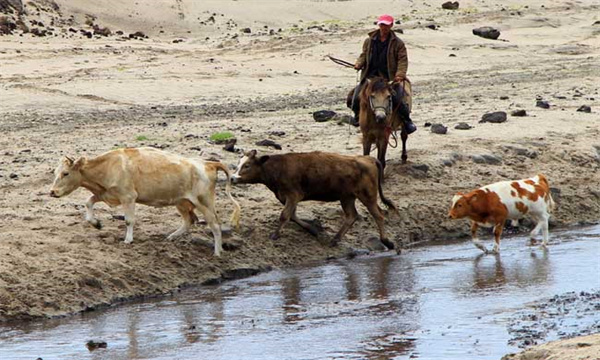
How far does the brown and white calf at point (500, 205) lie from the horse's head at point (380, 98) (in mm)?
1954

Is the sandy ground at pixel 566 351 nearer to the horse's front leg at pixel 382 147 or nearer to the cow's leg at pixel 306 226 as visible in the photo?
the cow's leg at pixel 306 226

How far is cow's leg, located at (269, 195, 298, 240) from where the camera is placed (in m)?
14.8

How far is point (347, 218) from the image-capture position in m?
15.2

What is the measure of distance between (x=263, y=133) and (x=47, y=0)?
1865cm

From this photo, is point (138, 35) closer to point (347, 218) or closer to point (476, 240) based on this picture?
point (347, 218)

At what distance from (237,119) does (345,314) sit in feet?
33.0

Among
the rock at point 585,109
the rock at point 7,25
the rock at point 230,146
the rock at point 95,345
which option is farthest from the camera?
the rock at point 7,25

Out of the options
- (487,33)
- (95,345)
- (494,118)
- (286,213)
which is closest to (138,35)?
(487,33)

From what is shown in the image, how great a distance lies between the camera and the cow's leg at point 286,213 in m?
14.8

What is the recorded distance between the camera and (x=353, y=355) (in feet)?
34.1

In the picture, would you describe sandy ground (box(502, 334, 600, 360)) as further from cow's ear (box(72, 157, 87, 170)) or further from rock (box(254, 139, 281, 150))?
rock (box(254, 139, 281, 150))

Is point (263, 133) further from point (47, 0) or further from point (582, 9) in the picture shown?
point (582, 9)

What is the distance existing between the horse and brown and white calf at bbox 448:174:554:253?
2078 millimetres

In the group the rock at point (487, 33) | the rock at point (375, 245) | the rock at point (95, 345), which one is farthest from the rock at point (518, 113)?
the rock at point (487, 33)
